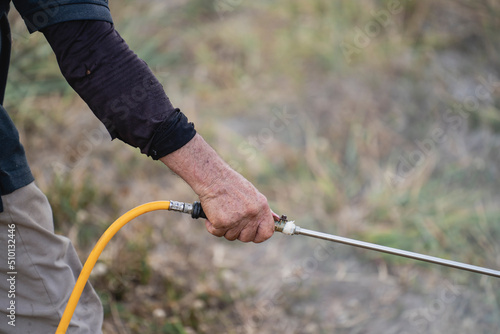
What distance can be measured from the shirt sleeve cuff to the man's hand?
18 millimetres

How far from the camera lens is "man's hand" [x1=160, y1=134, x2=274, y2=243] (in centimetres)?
145

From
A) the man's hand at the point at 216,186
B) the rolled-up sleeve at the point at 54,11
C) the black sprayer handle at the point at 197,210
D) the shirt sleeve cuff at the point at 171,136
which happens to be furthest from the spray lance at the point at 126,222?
the rolled-up sleeve at the point at 54,11

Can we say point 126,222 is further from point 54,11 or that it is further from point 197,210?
point 54,11

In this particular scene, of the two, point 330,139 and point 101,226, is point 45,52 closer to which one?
point 101,226

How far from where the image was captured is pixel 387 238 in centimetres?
326

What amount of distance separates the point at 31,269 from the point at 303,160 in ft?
8.81

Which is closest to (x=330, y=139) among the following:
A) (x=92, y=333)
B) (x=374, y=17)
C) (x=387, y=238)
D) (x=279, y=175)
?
(x=279, y=175)

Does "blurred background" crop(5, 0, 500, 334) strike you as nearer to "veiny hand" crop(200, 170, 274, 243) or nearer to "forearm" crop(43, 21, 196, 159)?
"veiny hand" crop(200, 170, 274, 243)

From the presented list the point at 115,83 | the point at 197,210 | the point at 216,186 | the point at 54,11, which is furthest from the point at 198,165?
the point at 54,11

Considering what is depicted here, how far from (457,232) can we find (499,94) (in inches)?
62.5

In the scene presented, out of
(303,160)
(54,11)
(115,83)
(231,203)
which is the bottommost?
(303,160)

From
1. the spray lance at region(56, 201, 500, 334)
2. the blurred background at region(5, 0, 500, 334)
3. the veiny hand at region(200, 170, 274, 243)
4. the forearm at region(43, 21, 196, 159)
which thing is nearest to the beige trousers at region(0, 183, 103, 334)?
the spray lance at region(56, 201, 500, 334)

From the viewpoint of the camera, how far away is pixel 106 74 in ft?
4.44

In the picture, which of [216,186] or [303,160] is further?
[303,160]
